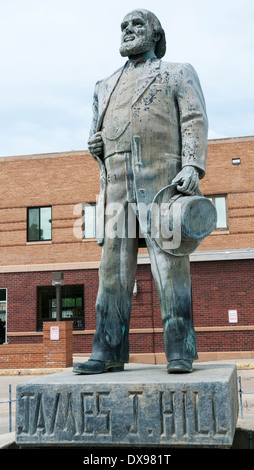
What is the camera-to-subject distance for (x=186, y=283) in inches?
155

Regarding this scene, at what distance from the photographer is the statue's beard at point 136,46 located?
4301mm

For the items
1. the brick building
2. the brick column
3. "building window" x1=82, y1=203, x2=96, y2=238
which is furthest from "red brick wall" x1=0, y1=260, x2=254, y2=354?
"building window" x1=82, y1=203, x2=96, y2=238

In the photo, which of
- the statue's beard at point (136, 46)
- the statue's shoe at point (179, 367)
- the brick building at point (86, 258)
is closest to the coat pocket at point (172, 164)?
the statue's beard at point (136, 46)

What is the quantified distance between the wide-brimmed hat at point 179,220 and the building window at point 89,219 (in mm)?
17347

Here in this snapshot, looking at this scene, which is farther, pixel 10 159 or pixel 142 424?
pixel 10 159

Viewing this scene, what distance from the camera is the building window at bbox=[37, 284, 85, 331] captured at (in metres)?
20.8

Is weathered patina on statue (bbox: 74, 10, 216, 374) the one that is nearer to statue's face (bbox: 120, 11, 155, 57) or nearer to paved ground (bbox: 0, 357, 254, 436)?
statue's face (bbox: 120, 11, 155, 57)

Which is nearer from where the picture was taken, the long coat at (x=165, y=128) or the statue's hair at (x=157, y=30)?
the long coat at (x=165, y=128)

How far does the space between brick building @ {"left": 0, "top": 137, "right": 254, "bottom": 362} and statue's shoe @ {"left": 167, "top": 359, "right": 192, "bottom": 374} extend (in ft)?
50.7

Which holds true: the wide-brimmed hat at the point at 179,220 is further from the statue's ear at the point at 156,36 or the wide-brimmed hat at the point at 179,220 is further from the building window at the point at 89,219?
the building window at the point at 89,219

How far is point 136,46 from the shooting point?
4.30 metres
